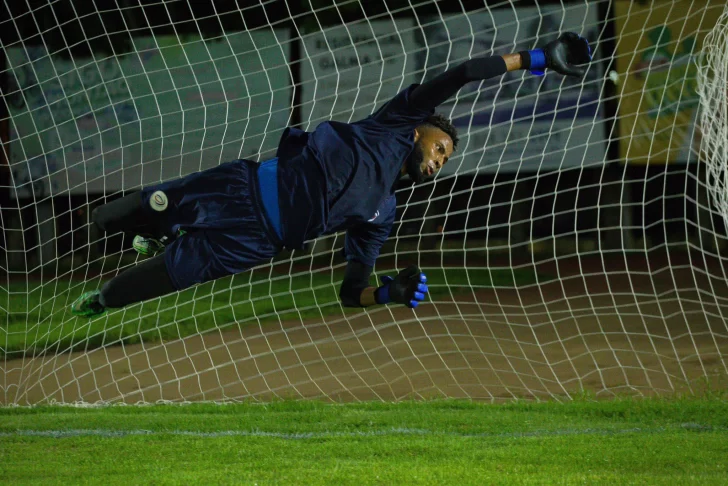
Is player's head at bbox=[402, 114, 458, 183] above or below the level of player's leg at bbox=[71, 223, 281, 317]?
above

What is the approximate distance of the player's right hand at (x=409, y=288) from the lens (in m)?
4.07

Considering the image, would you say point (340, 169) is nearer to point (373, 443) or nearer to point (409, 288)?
point (409, 288)

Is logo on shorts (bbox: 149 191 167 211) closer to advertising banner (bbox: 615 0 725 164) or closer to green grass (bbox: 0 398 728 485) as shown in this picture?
green grass (bbox: 0 398 728 485)

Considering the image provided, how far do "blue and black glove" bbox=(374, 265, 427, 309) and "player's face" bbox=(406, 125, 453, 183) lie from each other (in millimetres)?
414

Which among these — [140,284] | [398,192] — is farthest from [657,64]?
[140,284]

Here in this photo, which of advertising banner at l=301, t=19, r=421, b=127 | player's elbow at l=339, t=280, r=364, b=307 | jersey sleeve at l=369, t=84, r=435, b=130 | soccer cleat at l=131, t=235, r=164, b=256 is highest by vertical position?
jersey sleeve at l=369, t=84, r=435, b=130

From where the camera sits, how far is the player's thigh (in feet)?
13.5

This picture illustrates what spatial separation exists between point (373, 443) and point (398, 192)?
7849 millimetres

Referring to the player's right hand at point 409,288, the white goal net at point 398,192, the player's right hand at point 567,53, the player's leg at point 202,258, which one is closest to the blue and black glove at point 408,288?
the player's right hand at point 409,288

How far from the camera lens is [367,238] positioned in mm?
4562

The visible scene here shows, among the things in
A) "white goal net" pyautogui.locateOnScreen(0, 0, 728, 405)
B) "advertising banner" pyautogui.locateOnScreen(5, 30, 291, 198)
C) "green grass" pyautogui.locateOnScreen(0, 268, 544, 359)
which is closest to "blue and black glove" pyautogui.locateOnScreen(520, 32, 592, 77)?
"white goal net" pyautogui.locateOnScreen(0, 0, 728, 405)

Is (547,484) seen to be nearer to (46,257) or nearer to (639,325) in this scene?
(639,325)

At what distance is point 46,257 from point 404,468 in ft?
36.8

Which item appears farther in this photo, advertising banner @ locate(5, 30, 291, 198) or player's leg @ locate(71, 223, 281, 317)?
advertising banner @ locate(5, 30, 291, 198)
